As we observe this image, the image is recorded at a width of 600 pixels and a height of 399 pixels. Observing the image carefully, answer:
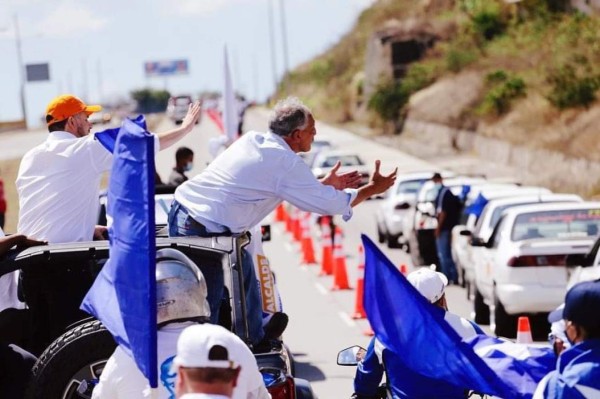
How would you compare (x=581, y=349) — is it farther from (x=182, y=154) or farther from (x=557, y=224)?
(x=182, y=154)

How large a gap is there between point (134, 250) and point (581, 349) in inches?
66.1

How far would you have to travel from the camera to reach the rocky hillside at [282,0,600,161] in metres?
49.1

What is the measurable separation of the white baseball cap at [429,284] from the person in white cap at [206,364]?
2.56m

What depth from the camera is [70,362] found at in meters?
7.32

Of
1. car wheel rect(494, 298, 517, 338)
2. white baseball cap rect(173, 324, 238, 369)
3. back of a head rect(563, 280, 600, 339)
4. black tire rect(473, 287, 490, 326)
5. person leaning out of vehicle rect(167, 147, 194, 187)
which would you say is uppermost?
white baseball cap rect(173, 324, 238, 369)

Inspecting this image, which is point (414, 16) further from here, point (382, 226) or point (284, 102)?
point (284, 102)

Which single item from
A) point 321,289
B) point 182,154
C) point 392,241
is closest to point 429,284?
point 182,154

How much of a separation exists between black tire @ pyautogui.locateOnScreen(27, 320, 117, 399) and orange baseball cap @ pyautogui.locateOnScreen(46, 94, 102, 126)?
2152 millimetres

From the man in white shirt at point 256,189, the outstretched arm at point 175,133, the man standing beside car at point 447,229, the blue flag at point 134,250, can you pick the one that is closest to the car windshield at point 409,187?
the man standing beside car at point 447,229

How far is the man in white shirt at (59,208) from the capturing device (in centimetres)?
852

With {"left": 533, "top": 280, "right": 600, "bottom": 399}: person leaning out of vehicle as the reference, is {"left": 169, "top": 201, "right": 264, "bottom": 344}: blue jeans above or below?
below

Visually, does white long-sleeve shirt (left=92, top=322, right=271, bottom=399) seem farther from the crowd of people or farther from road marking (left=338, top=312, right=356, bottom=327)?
road marking (left=338, top=312, right=356, bottom=327)

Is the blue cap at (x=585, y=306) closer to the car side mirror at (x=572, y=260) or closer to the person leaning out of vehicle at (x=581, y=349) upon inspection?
the person leaning out of vehicle at (x=581, y=349)

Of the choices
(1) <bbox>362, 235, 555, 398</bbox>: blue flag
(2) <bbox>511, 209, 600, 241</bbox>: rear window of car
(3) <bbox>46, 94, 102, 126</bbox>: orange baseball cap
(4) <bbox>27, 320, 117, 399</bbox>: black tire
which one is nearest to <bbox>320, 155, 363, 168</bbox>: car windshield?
(2) <bbox>511, 209, 600, 241</bbox>: rear window of car
